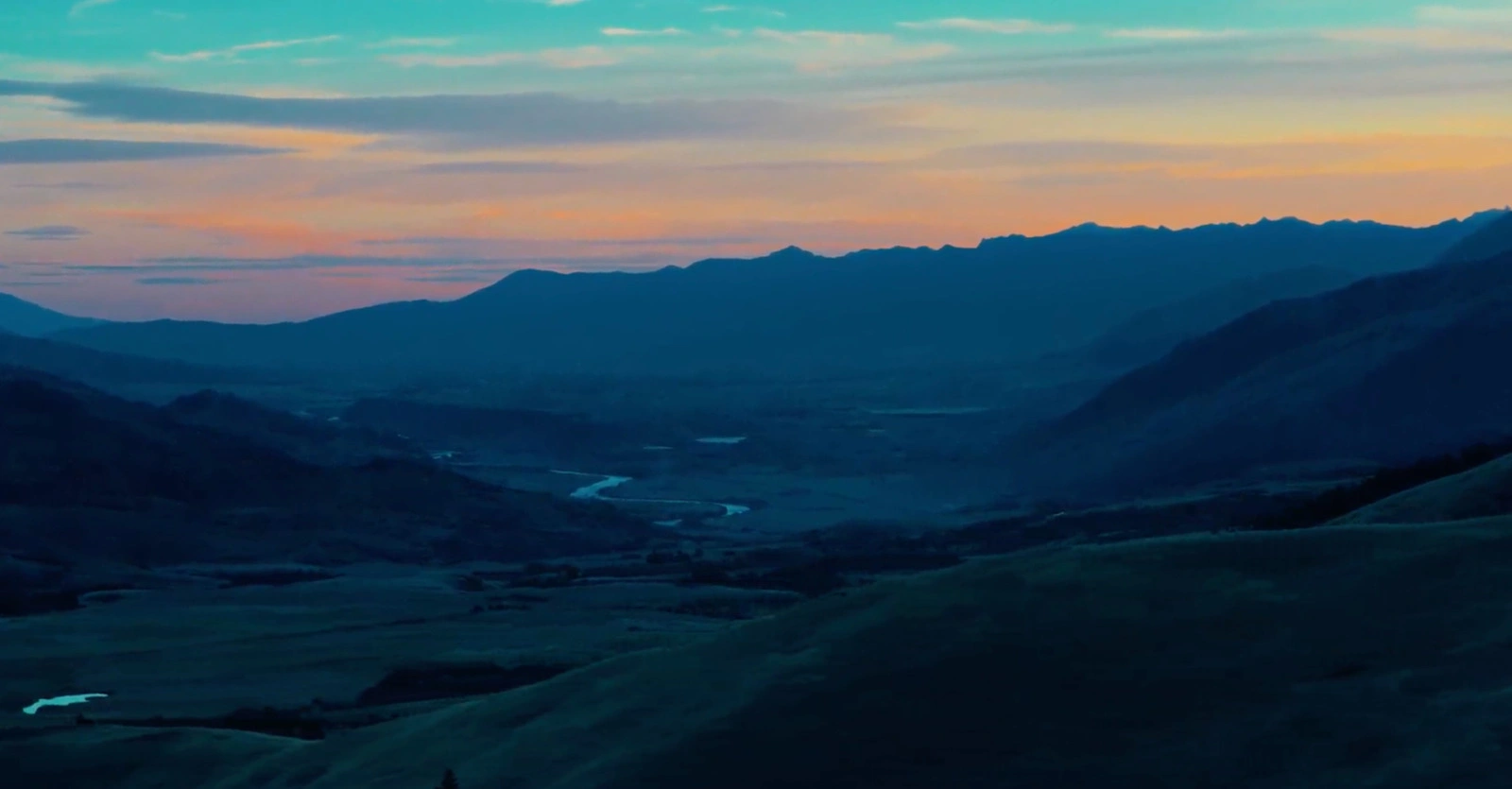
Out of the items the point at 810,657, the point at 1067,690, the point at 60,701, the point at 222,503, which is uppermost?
the point at 1067,690

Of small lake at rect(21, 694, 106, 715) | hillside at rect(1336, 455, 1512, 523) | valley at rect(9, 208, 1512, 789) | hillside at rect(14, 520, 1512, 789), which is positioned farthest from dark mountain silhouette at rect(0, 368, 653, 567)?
hillside at rect(14, 520, 1512, 789)

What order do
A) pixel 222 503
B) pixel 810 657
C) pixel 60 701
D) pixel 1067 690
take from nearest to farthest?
pixel 1067 690
pixel 810 657
pixel 60 701
pixel 222 503

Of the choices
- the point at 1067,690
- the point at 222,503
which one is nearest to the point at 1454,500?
the point at 1067,690

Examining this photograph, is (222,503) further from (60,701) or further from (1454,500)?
(1454,500)

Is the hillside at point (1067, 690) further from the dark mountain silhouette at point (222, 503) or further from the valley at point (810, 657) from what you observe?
the dark mountain silhouette at point (222, 503)

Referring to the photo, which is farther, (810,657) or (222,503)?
(222,503)

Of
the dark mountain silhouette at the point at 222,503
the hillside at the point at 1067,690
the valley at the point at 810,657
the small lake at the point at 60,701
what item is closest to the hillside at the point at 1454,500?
the valley at the point at 810,657

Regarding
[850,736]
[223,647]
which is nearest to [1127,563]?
[850,736]
